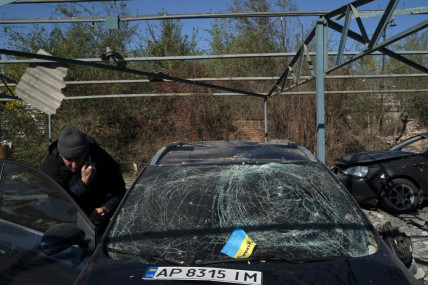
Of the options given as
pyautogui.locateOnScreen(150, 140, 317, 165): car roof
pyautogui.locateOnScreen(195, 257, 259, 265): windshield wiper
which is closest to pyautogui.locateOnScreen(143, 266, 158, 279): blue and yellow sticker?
pyautogui.locateOnScreen(195, 257, 259, 265): windshield wiper

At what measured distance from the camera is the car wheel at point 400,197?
7266mm

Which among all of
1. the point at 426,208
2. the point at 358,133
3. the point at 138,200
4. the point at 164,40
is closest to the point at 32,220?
the point at 138,200

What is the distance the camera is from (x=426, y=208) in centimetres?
780

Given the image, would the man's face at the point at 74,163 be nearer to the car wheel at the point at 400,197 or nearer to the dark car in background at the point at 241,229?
the dark car in background at the point at 241,229

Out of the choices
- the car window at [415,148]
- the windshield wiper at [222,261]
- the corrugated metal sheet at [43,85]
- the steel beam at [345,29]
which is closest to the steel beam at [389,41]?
the steel beam at [345,29]

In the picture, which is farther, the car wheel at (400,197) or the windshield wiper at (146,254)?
the car wheel at (400,197)

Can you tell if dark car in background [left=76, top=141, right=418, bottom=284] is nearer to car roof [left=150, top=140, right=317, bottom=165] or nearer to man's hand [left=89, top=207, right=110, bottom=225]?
car roof [left=150, top=140, right=317, bottom=165]

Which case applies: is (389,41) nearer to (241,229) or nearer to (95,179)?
(241,229)

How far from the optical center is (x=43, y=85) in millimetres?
6723

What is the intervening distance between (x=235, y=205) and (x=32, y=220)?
1450mm

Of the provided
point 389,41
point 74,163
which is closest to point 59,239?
point 74,163

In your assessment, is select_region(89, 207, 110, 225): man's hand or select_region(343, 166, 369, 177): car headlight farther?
select_region(343, 166, 369, 177): car headlight

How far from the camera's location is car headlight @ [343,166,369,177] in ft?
24.3

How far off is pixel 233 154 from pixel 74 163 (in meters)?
1.33
